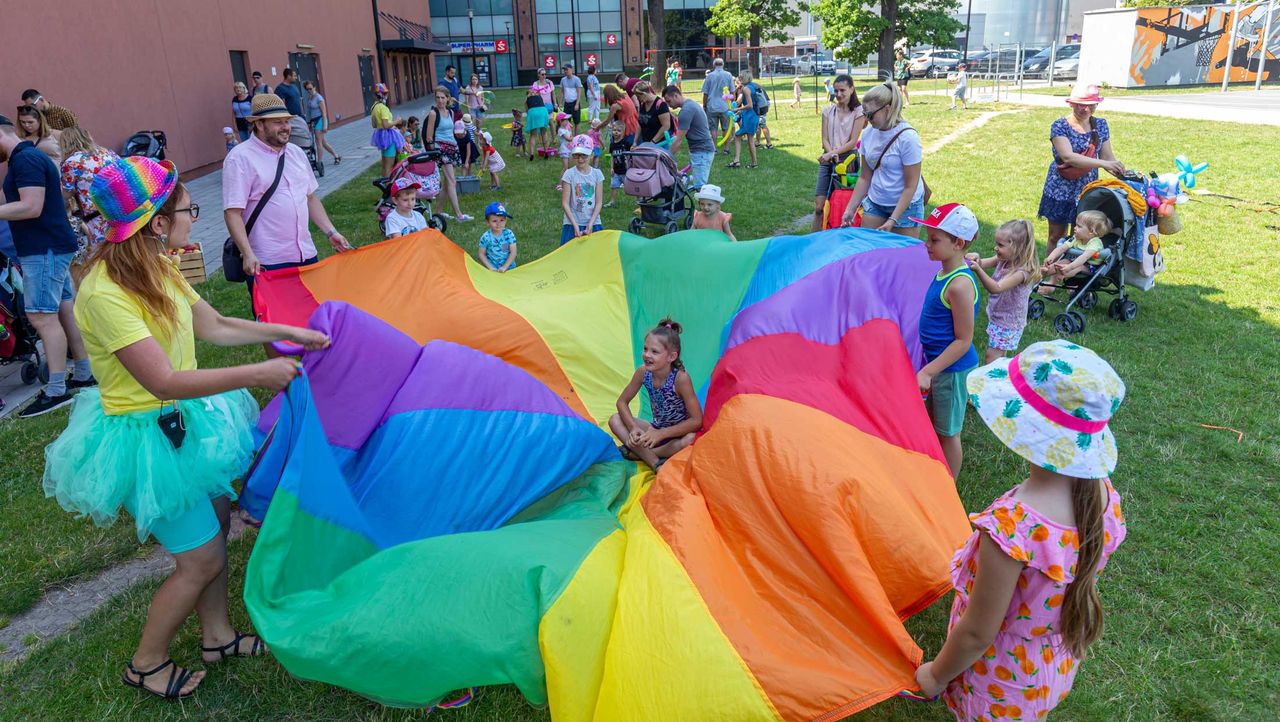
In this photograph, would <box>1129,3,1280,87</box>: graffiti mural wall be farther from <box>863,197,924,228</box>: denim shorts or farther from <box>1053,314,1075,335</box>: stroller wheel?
<box>863,197,924,228</box>: denim shorts

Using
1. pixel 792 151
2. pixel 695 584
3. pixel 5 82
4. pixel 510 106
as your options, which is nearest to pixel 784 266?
pixel 695 584

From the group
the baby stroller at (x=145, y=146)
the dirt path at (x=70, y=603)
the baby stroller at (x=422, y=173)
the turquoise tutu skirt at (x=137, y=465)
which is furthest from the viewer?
the baby stroller at (x=145, y=146)

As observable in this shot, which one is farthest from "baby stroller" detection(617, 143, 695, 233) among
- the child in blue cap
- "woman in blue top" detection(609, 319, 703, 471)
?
"woman in blue top" detection(609, 319, 703, 471)

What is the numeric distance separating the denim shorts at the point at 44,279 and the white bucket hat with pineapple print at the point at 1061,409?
18.2ft

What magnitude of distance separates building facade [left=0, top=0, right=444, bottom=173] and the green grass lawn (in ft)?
17.5

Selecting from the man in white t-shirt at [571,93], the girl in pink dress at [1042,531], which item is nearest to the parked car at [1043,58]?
the man in white t-shirt at [571,93]

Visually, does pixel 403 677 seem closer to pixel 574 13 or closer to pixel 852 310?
pixel 852 310

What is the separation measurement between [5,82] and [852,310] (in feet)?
34.6

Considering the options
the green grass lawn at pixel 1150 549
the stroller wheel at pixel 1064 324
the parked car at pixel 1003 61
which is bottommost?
the green grass lawn at pixel 1150 549

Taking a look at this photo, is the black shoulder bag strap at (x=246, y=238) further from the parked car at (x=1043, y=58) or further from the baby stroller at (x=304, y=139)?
the parked car at (x=1043, y=58)

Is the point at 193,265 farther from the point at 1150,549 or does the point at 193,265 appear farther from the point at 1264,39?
the point at 1264,39

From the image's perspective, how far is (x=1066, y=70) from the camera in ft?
101

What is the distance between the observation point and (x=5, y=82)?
952 centimetres

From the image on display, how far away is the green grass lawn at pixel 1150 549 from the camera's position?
2824mm
